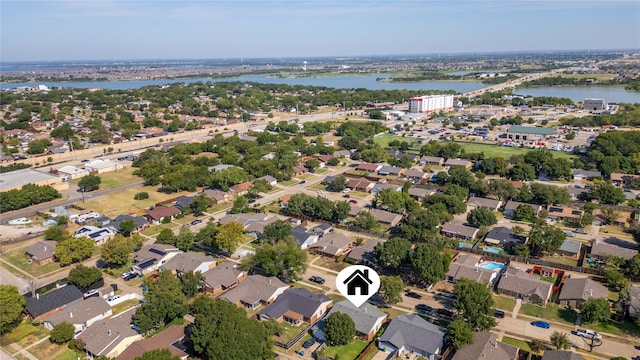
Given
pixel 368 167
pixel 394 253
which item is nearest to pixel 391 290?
pixel 394 253

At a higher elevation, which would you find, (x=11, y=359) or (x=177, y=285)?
(x=177, y=285)

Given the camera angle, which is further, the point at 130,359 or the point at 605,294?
the point at 605,294

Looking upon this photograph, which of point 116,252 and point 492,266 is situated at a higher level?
point 116,252

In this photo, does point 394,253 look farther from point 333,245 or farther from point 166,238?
point 166,238

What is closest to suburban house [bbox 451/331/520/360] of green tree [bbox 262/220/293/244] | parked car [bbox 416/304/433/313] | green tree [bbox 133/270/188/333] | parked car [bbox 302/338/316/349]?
parked car [bbox 416/304/433/313]

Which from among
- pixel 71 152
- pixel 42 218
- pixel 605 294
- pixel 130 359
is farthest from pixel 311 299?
pixel 71 152

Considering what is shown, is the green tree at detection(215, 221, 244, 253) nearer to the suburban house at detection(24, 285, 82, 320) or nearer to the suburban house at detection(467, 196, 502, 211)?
the suburban house at detection(24, 285, 82, 320)

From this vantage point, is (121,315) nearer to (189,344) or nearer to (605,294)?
(189,344)

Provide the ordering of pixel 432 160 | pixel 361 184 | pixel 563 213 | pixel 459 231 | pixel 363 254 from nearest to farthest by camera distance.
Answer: pixel 363 254 < pixel 459 231 < pixel 563 213 < pixel 361 184 < pixel 432 160
